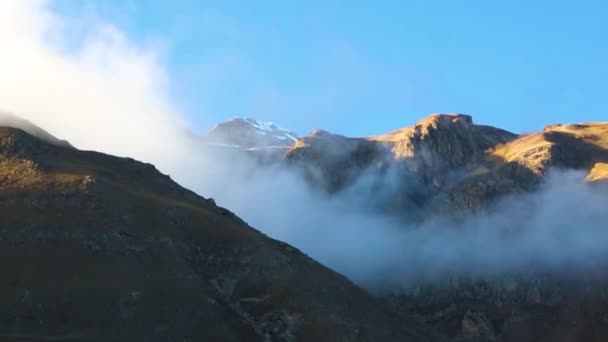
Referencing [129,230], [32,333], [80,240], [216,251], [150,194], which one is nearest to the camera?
[32,333]

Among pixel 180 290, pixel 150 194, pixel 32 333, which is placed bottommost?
pixel 32 333

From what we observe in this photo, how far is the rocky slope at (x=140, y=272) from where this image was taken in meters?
123

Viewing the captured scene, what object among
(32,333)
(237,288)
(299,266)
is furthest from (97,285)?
(299,266)

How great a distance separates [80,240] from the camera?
141m

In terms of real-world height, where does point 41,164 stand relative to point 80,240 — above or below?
above

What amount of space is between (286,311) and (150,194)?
144 feet

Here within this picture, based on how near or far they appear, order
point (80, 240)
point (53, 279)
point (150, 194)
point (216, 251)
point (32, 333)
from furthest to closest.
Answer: point (150, 194) → point (216, 251) → point (80, 240) → point (53, 279) → point (32, 333)

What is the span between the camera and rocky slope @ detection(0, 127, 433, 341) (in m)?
123

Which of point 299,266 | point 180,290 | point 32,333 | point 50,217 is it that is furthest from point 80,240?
point 299,266

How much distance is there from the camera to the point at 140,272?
13675cm

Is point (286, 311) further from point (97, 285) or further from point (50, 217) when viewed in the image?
point (50, 217)

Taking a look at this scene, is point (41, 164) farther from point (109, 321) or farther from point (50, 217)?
point (109, 321)

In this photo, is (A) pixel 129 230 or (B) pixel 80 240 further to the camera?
(A) pixel 129 230

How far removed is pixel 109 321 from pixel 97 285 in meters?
9.16
